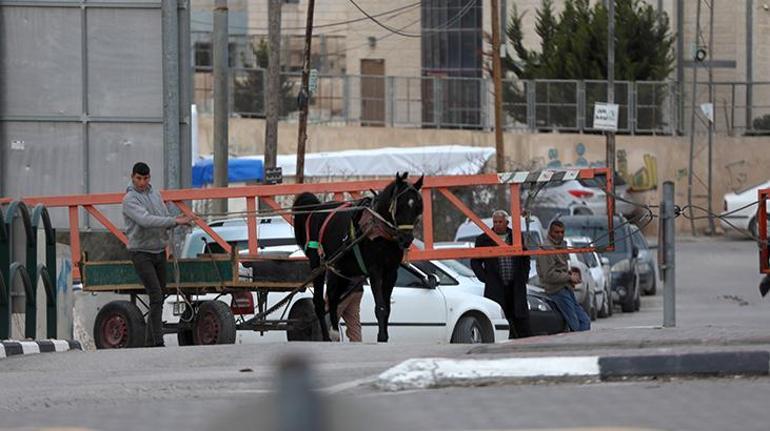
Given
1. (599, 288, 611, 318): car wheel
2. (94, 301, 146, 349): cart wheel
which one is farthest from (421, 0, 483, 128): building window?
(94, 301, 146, 349): cart wheel

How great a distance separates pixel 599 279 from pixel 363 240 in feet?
39.5

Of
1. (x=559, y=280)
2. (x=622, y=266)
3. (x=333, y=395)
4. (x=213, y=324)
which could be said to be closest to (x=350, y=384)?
(x=333, y=395)

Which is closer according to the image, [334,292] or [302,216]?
[334,292]

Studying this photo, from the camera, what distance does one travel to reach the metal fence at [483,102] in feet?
165

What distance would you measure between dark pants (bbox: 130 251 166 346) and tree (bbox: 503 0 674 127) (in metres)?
Result: 35.7

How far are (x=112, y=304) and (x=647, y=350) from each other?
6.94 m

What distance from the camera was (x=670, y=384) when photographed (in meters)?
9.92

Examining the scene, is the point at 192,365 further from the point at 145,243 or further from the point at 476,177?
the point at 476,177

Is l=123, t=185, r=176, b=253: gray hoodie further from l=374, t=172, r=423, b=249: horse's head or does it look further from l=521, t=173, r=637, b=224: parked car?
l=521, t=173, r=637, b=224: parked car

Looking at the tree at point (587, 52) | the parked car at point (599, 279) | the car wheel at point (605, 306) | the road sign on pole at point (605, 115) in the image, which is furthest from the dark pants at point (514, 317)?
the tree at point (587, 52)

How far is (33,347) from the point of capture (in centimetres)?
1387

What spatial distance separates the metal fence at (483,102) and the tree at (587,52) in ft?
0.23

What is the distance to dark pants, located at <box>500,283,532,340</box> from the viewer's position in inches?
703

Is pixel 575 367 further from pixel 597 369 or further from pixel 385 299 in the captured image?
pixel 385 299
